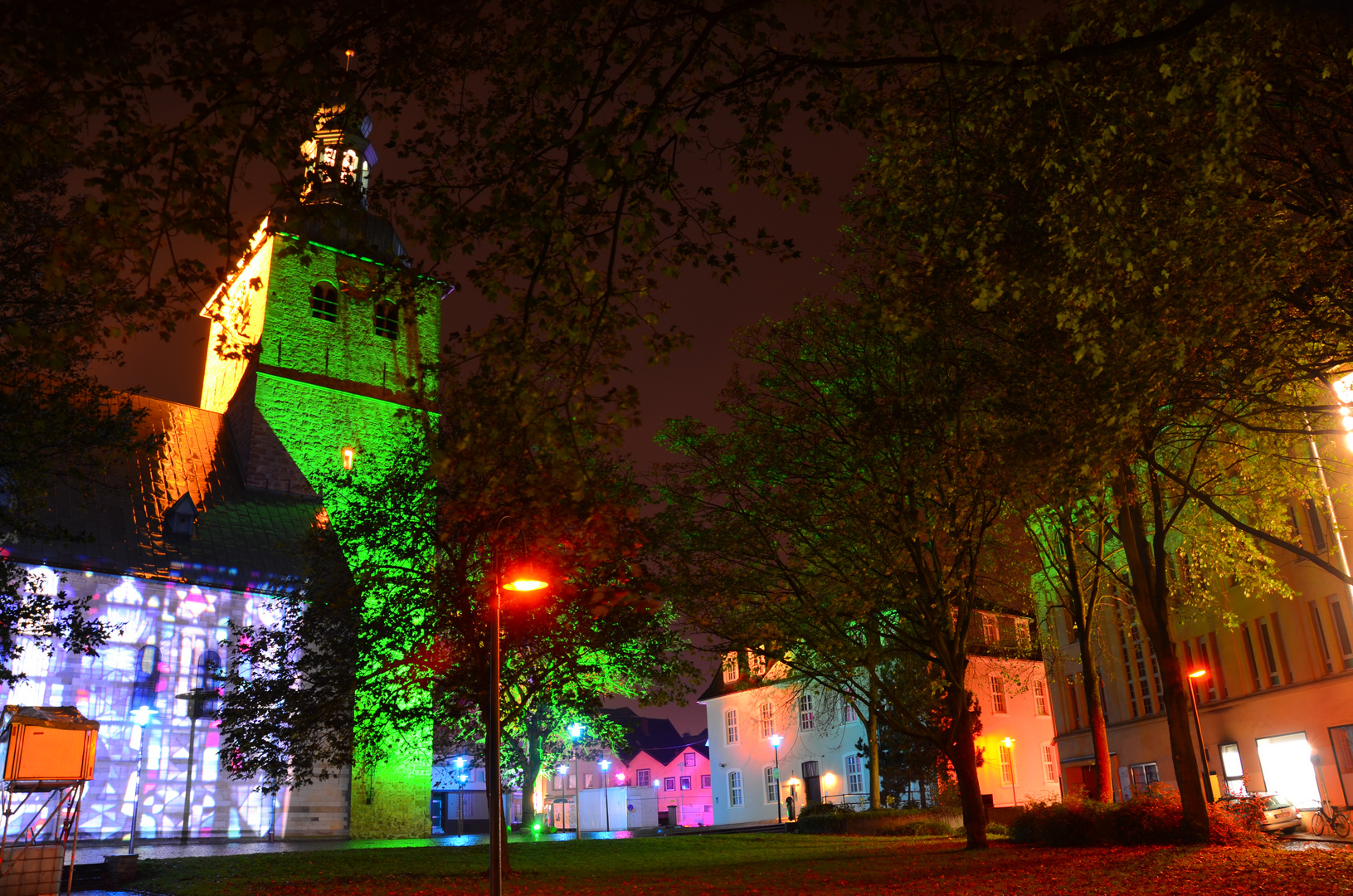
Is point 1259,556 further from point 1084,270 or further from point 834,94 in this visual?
point 834,94

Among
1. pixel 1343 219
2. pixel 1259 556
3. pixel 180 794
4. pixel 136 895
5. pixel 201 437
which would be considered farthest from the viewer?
pixel 201 437

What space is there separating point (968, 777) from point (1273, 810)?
9.30 meters

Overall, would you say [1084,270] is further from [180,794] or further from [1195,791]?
[180,794]

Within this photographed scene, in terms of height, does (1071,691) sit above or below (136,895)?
above

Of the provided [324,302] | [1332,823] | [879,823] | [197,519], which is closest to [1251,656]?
[1332,823]

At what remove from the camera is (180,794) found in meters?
30.3

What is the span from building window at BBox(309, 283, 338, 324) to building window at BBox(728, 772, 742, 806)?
37.0 metres

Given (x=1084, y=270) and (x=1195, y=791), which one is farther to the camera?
(x=1195, y=791)

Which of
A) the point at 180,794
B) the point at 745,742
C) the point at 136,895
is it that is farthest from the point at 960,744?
the point at 745,742

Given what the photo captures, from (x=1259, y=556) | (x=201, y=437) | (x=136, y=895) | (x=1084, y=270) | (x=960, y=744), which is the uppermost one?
(x=201, y=437)

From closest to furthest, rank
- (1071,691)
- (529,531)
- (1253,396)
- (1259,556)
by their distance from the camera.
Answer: (1253,396), (529,531), (1259,556), (1071,691)

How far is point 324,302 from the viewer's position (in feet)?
145

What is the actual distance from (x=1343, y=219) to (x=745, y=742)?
5417 centimetres

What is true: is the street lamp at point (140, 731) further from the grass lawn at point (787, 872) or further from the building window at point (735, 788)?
the building window at point (735, 788)
